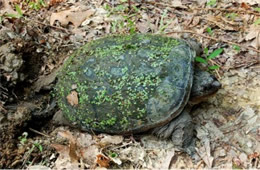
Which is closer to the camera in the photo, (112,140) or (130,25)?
(112,140)

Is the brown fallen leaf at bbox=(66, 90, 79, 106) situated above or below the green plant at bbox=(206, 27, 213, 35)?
below

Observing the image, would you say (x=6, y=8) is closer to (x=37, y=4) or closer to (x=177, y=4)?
(x=37, y=4)

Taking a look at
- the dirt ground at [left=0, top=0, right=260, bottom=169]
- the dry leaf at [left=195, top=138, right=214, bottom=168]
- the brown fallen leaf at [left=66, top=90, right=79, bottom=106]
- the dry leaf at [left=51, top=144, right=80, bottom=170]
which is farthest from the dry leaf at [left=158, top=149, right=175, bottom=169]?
the brown fallen leaf at [left=66, top=90, right=79, bottom=106]

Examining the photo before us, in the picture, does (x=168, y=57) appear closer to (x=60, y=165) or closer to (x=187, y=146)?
(x=187, y=146)

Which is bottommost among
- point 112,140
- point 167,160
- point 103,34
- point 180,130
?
point 167,160

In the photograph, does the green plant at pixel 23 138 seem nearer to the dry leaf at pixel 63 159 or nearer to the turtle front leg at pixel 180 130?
the dry leaf at pixel 63 159

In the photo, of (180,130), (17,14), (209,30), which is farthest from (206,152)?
(17,14)

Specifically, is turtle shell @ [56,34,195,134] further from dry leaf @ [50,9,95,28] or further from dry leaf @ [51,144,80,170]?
dry leaf @ [50,9,95,28]

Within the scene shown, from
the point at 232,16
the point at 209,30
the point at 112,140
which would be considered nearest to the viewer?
the point at 112,140
